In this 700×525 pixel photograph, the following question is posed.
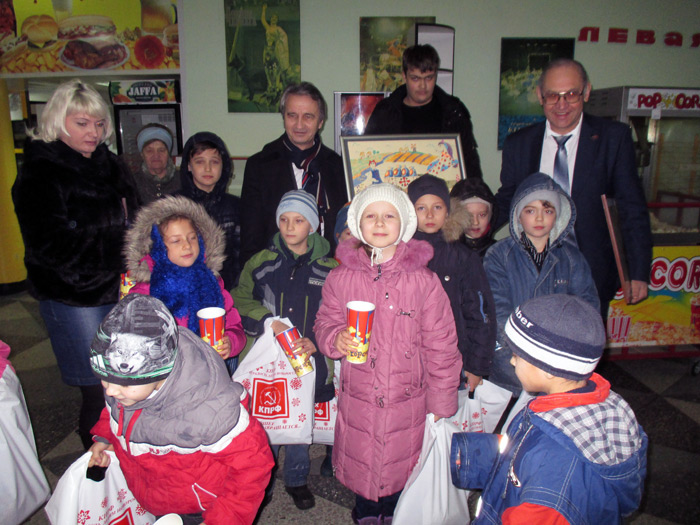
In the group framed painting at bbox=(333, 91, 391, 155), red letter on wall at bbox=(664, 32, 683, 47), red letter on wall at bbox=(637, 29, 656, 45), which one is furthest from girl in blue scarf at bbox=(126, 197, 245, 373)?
red letter on wall at bbox=(664, 32, 683, 47)

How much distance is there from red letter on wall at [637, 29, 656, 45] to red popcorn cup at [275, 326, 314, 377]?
17.0 ft

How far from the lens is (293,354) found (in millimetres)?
2000

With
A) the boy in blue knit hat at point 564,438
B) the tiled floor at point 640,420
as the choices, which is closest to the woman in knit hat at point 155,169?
the tiled floor at point 640,420

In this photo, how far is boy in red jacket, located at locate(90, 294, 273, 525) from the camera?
4.04 feet

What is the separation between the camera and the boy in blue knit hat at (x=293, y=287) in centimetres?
225

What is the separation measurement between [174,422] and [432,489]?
1073mm

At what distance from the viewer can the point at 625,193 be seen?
248 cm

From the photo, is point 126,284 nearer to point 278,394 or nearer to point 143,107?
point 278,394

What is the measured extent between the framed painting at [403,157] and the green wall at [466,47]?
2083 millimetres

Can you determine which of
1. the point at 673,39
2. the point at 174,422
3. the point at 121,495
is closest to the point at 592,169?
the point at 174,422

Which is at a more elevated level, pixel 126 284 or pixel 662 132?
pixel 662 132

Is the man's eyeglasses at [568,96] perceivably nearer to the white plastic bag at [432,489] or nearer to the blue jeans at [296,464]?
the white plastic bag at [432,489]

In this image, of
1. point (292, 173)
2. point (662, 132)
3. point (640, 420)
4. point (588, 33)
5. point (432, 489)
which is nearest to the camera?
point (432, 489)

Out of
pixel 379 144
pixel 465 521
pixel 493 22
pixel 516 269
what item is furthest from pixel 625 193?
pixel 493 22
